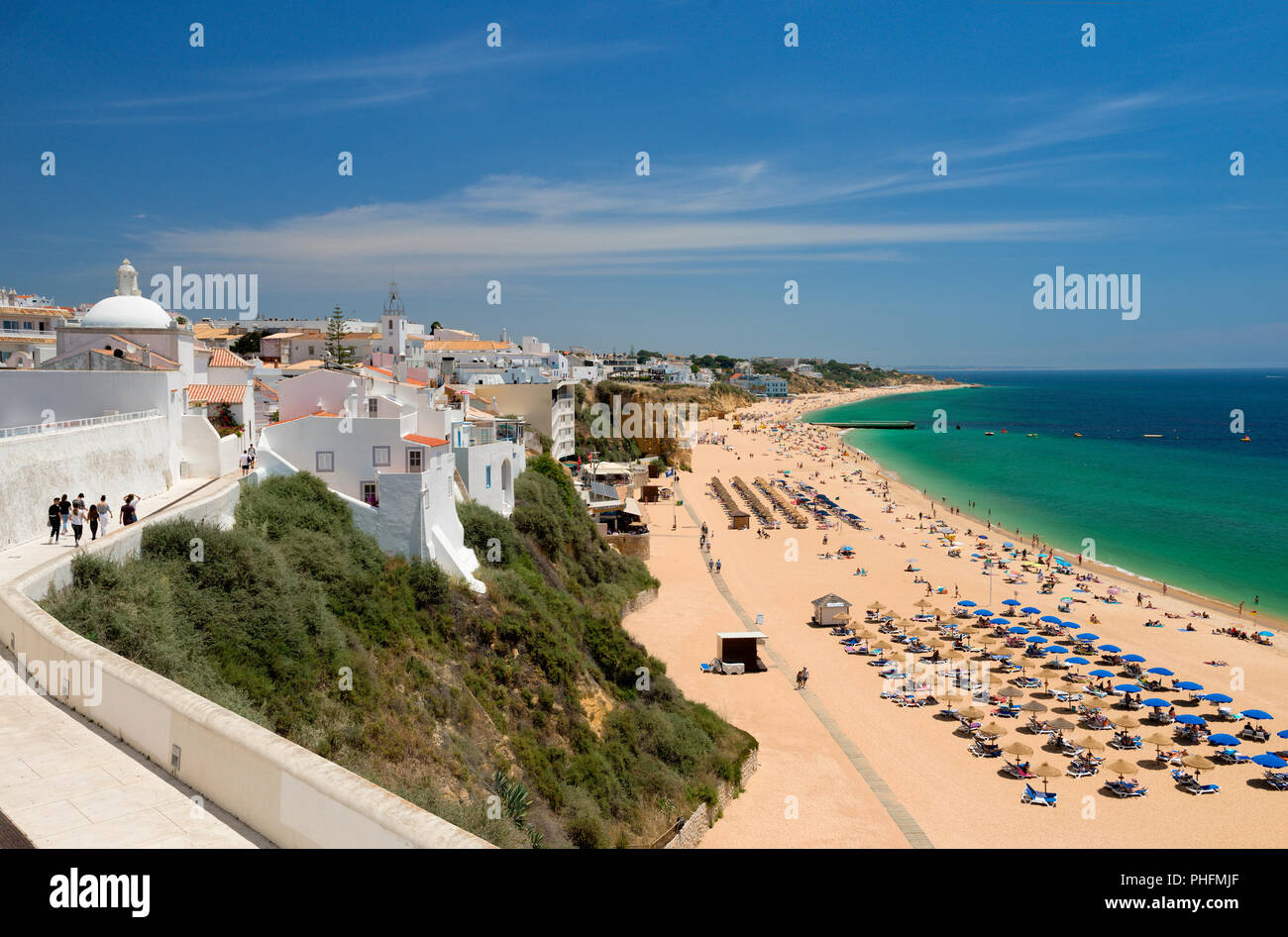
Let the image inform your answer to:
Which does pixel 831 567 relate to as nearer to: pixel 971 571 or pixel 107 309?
pixel 971 571

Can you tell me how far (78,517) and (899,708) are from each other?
2061 cm

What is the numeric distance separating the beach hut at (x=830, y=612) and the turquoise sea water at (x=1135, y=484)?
64.0ft

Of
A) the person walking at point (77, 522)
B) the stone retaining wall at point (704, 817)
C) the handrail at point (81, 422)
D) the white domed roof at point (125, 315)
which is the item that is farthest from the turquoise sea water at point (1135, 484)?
the white domed roof at point (125, 315)

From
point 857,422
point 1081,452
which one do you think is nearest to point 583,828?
point 1081,452

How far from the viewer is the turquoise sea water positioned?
4497 centimetres

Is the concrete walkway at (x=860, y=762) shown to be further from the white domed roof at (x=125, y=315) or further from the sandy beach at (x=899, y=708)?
the white domed roof at (x=125, y=315)

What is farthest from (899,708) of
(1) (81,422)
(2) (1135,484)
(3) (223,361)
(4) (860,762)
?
(2) (1135,484)

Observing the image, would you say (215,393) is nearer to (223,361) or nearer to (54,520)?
(223,361)

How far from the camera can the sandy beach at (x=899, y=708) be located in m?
17.9

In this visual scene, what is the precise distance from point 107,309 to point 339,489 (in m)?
9.96

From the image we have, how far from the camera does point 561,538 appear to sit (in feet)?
98.9

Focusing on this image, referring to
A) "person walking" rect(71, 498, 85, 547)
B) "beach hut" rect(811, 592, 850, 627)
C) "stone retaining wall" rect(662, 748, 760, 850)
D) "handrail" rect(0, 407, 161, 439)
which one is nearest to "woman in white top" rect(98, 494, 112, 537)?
"person walking" rect(71, 498, 85, 547)

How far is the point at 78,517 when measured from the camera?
12.5m

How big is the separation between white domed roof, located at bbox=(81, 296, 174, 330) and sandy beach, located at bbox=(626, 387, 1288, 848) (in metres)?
18.0
